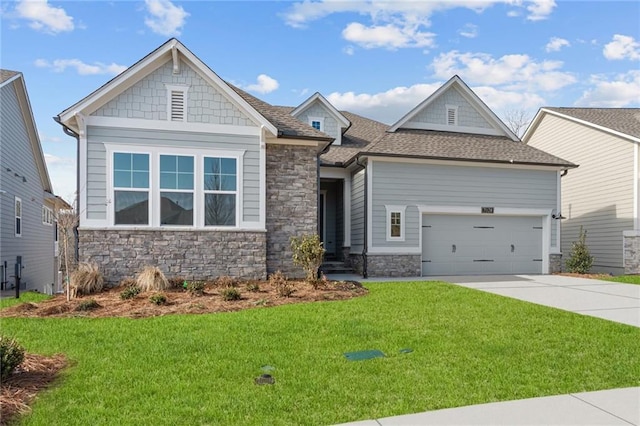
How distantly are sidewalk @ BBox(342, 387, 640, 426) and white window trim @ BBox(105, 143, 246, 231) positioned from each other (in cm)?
826

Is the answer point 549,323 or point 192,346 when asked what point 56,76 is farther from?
point 549,323

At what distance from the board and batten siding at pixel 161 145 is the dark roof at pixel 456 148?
3.76 meters

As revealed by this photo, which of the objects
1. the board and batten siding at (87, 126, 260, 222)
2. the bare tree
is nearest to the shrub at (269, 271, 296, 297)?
the board and batten siding at (87, 126, 260, 222)

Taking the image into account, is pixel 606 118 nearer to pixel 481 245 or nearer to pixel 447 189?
pixel 481 245

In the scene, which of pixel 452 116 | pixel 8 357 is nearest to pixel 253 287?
pixel 8 357

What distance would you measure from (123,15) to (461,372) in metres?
10.2

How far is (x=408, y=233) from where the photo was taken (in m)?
13.2

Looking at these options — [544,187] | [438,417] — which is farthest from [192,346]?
[544,187]

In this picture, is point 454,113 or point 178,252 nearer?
point 178,252

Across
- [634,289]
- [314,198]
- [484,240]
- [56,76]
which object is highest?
[56,76]

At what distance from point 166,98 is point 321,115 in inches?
264

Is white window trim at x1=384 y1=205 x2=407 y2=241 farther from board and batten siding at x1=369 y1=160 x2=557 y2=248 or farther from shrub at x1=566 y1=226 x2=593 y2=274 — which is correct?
shrub at x1=566 y1=226 x2=593 y2=274

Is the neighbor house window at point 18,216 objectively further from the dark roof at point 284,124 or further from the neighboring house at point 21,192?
the dark roof at point 284,124

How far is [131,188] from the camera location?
10227 mm
